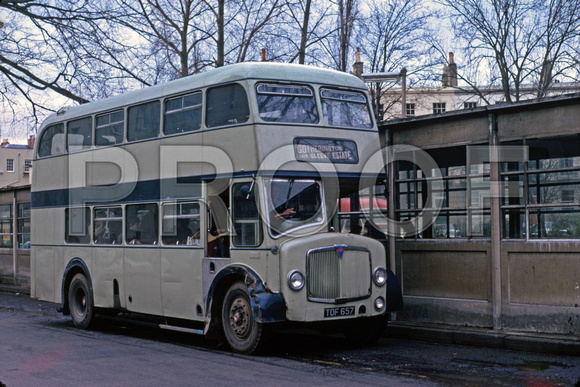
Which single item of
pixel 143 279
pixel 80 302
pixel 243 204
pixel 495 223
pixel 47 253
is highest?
pixel 243 204

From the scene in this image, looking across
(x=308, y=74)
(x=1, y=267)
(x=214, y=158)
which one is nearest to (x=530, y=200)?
(x=308, y=74)

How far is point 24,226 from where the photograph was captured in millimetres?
24812

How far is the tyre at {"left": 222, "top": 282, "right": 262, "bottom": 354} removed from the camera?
10.6 metres

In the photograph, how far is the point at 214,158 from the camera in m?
11.4

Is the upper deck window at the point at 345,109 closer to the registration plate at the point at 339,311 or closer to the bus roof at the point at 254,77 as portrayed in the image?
the bus roof at the point at 254,77

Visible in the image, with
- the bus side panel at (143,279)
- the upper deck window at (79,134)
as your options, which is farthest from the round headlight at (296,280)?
the upper deck window at (79,134)

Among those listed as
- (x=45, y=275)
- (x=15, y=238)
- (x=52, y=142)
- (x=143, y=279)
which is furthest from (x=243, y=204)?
(x=15, y=238)

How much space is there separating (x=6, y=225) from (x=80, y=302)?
12.1 metres

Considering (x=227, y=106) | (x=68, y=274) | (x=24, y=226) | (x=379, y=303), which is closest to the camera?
(x=379, y=303)

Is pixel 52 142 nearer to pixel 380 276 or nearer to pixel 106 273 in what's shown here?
pixel 106 273

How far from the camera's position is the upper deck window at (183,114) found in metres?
11.9

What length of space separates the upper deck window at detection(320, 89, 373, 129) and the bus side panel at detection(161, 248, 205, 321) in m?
2.91

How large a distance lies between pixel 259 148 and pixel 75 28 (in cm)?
1527

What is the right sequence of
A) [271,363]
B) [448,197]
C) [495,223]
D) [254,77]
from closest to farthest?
[271,363] < [254,77] < [495,223] < [448,197]
